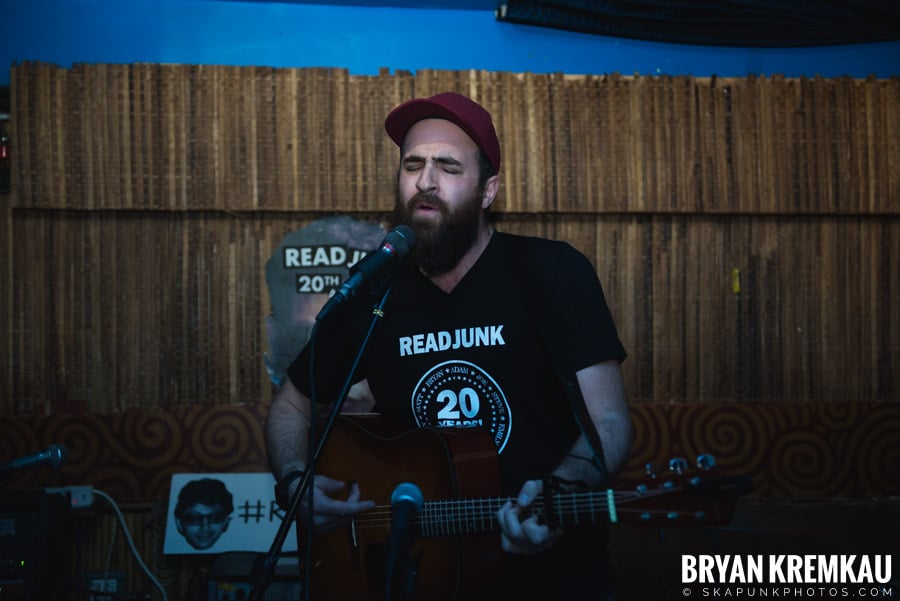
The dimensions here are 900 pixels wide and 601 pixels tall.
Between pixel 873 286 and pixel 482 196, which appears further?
pixel 873 286

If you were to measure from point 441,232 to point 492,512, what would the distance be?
763 millimetres

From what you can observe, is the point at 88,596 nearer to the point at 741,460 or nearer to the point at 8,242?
the point at 8,242

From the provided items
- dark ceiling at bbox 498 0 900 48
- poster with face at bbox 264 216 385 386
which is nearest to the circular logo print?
poster with face at bbox 264 216 385 386

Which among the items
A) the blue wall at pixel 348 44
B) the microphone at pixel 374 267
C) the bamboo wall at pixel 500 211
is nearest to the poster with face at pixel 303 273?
the bamboo wall at pixel 500 211

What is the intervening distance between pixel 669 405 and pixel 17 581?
2.52 meters

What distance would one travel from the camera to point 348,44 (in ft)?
12.2

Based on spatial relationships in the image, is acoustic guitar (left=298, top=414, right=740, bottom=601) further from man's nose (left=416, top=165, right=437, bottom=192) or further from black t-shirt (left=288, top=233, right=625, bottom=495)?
man's nose (left=416, top=165, right=437, bottom=192)

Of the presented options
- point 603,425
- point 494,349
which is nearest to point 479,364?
point 494,349

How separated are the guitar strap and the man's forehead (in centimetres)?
28

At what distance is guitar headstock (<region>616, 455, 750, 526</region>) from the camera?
5.48 ft

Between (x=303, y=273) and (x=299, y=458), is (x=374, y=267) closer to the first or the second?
(x=299, y=458)

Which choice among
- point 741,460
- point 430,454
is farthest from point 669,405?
point 430,454

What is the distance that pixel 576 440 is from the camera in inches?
84.4

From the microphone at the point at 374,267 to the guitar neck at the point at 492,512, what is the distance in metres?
0.55
